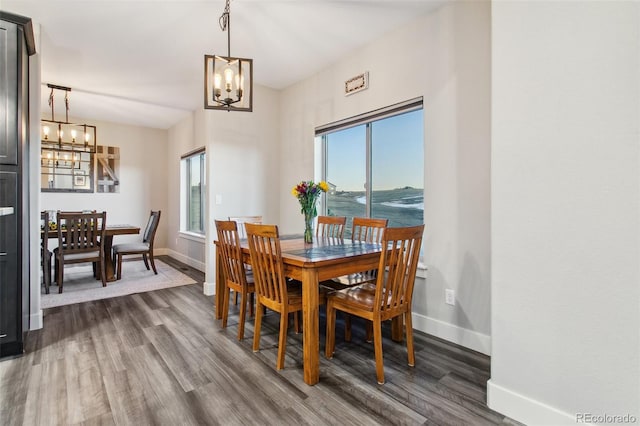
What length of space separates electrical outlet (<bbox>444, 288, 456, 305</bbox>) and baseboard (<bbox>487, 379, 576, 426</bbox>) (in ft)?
2.67

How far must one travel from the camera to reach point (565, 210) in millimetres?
1432

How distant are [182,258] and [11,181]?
3689 mm

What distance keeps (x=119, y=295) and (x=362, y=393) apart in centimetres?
333

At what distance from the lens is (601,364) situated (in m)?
1.34

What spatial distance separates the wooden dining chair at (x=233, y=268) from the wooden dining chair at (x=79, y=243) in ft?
7.71

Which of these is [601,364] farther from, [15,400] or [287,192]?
[287,192]

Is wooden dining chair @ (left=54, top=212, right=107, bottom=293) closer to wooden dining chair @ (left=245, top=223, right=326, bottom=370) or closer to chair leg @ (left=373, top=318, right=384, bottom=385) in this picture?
wooden dining chair @ (left=245, top=223, right=326, bottom=370)

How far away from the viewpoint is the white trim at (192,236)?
194 inches

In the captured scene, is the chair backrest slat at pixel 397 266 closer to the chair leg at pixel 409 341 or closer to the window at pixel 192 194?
the chair leg at pixel 409 341

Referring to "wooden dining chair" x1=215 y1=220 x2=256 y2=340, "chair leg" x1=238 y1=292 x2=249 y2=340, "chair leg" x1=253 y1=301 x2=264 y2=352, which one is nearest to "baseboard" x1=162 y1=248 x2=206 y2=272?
"wooden dining chair" x1=215 y1=220 x2=256 y2=340

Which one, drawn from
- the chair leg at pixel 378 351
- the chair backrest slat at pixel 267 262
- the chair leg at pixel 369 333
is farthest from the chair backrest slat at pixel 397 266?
the chair backrest slat at pixel 267 262

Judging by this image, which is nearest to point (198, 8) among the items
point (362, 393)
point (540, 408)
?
point (362, 393)

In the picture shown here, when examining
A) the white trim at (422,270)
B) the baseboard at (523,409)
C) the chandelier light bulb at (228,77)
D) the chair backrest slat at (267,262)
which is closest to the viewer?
the baseboard at (523,409)

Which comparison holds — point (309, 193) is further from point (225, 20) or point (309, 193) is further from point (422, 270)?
point (225, 20)
